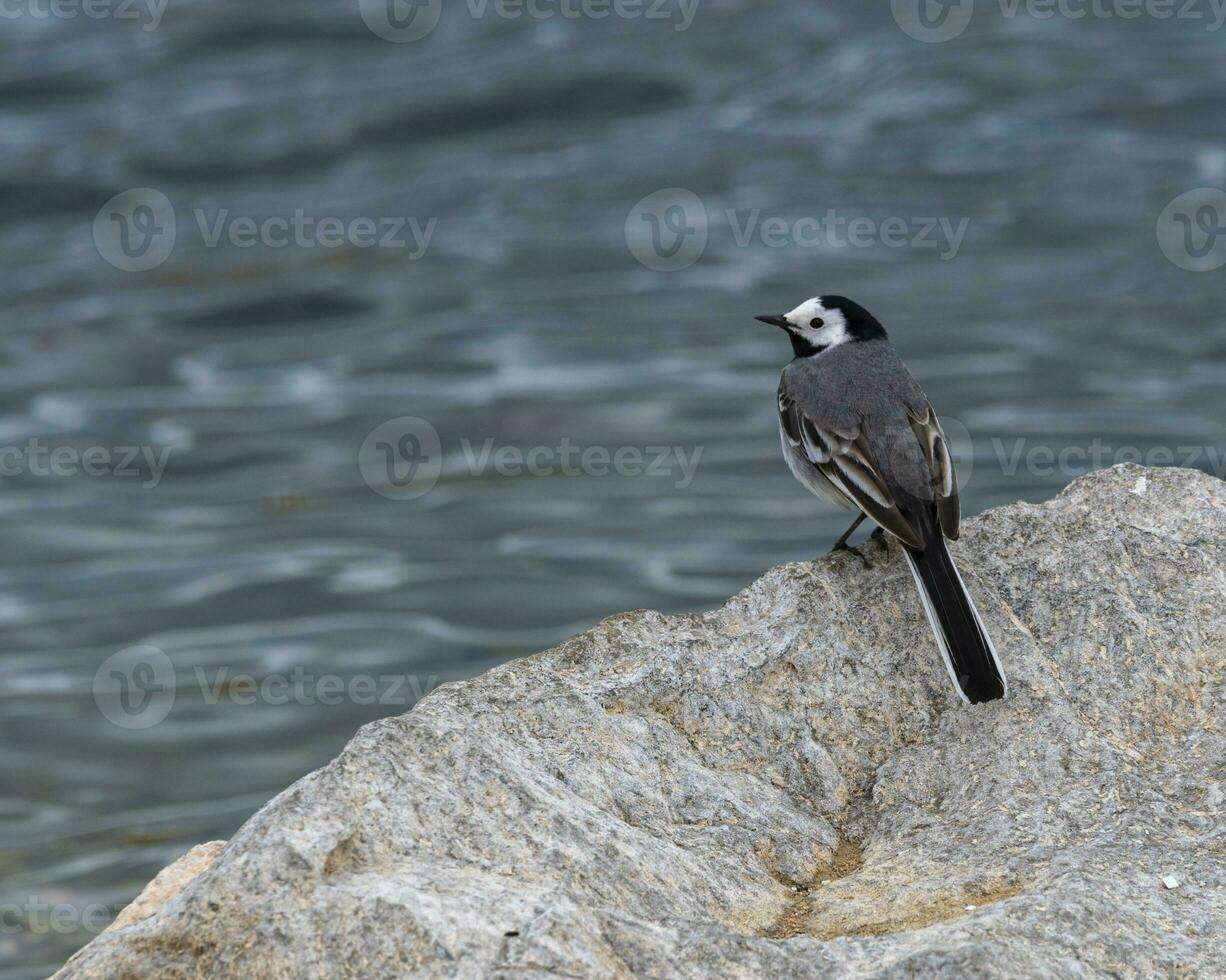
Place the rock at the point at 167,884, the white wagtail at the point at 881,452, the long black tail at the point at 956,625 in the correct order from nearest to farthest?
the rock at the point at 167,884, the long black tail at the point at 956,625, the white wagtail at the point at 881,452

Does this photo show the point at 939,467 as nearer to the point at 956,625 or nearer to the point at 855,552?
the point at 855,552

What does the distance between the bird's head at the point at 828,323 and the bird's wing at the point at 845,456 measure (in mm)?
419

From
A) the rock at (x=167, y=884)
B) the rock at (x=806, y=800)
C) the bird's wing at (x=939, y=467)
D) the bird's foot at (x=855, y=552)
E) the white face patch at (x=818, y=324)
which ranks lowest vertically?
the rock at (x=167, y=884)

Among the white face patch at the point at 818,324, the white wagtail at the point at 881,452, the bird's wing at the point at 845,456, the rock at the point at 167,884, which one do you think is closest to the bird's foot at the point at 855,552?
the white wagtail at the point at 881,452

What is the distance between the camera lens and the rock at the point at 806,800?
3.99 metres

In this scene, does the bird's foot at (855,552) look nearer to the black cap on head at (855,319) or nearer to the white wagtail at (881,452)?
the white wagtail at (881,452)

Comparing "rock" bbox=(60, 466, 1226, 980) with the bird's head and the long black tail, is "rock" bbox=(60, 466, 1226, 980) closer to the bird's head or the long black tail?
the long black tail

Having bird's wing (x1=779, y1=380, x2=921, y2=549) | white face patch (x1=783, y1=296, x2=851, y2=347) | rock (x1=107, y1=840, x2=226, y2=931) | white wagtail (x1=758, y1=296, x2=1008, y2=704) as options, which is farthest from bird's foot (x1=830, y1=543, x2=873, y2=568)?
rock (x1=107, y1=840, x2=226, y2=931)

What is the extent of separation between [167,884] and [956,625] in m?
2.78

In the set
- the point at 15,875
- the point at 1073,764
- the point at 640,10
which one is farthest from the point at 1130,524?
the point at 640,10

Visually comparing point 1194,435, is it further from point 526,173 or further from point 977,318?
point 526,173

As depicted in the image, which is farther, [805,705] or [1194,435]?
[1194,435]

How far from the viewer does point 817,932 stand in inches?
175

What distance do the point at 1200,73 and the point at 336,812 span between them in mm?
27164
